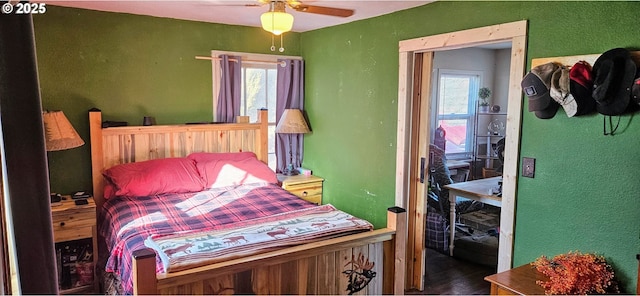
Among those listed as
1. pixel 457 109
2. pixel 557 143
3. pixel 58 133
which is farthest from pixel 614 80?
pixel 457 109

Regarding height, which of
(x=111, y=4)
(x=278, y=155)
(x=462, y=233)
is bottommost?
(x=462, y=233)

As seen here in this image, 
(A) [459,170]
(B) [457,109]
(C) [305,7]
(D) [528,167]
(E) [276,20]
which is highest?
(C) [305,7]

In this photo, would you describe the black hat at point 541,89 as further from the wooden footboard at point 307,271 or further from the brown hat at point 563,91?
the wooden footboard at point 307,271

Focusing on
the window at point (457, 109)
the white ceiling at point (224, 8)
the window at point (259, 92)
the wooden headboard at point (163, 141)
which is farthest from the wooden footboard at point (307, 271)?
the window at point (457, 109)

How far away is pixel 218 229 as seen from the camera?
2711mm

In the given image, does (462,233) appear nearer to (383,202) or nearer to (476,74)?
(383,202)

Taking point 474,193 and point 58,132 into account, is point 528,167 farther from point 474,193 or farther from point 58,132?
point 58,132

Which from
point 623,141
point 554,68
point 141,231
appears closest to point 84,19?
point 141,231

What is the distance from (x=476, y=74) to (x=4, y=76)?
20.1 feet

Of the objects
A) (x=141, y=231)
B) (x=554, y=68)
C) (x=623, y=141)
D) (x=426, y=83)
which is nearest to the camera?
(x=623, y=141)

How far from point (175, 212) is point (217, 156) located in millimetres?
996

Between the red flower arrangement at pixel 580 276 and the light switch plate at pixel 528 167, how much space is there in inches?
19.9

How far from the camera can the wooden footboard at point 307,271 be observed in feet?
5.85

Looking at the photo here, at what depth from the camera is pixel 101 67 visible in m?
3.70
